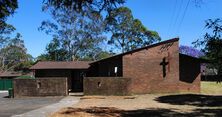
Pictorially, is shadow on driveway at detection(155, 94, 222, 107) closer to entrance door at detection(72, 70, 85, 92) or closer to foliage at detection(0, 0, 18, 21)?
foliage at detection(0, 0, 18, 21)

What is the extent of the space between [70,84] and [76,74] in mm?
1720

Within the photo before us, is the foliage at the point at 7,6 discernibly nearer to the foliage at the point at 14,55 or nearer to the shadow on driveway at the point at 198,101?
the shadow on driveway at the point at 198,101

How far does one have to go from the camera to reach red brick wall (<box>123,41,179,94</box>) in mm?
39812

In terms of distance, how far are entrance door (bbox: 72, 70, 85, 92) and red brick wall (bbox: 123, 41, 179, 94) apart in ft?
38.9

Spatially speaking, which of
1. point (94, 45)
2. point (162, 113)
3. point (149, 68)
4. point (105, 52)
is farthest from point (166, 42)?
point (105, 52)

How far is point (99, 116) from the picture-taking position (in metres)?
20.3

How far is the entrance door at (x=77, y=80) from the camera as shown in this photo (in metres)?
51.0

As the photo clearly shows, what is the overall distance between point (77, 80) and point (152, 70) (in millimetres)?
13886

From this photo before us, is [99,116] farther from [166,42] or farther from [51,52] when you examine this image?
[51,52]

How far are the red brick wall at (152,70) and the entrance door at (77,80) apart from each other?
11.8 m

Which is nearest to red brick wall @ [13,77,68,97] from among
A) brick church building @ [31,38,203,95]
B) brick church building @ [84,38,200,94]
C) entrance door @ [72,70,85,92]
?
brick church building @ [31,38,203,95]

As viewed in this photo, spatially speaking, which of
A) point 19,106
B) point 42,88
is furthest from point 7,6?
point 42,88

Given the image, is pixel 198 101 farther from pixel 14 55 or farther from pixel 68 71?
pixel 14 55

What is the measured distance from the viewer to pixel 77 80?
51.6 m
